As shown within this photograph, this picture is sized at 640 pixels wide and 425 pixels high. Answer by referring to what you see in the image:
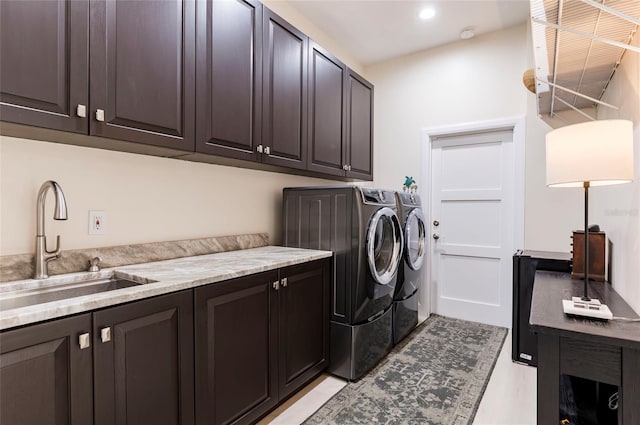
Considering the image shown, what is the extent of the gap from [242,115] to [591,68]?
1.98 m

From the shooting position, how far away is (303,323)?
2.07m

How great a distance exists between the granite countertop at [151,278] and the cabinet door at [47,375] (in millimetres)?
41

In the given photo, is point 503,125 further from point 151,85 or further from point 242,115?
point 151,85

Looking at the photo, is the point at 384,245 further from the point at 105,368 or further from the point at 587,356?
the point at 105,368

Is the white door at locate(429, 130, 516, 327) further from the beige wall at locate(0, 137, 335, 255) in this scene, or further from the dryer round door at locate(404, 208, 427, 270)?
the beige wall at locate(0, 137, 335, 255)

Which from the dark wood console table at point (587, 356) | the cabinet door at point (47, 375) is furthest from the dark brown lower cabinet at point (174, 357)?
the dark wood console table at point (587, 356)

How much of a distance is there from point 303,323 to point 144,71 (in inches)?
63.1

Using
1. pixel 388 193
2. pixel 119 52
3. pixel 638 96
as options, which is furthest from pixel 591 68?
pixel 119 52

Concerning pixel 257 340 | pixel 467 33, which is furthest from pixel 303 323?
pixel 467 33

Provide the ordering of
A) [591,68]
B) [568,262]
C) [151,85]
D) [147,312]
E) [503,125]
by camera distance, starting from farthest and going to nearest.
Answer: [503,125]
[568,262]
[591,68]
[151,85]
[147,312]

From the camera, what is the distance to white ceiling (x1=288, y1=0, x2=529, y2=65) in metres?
2.78

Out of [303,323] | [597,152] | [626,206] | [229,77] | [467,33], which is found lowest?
[303,323]

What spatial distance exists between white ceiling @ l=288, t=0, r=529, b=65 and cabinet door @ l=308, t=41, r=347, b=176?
0.54 meters

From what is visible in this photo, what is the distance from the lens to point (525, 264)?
2484 mm
